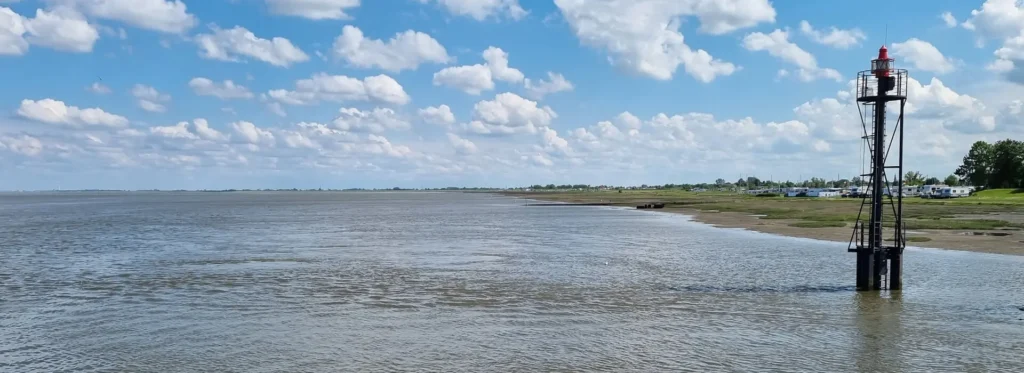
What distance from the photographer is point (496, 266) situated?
34438 millimetres

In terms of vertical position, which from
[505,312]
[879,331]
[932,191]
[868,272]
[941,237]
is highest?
[932,191]

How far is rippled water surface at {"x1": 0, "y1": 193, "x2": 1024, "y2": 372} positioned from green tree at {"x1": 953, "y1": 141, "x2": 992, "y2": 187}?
480 feet

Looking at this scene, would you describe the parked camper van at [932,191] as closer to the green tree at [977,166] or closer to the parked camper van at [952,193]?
the parked camper van at [952,193]

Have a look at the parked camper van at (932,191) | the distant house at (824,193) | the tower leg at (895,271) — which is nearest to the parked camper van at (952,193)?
the parked camper van at (932,191)

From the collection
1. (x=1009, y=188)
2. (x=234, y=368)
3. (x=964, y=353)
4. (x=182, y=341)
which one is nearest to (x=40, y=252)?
(x=182, y=341)

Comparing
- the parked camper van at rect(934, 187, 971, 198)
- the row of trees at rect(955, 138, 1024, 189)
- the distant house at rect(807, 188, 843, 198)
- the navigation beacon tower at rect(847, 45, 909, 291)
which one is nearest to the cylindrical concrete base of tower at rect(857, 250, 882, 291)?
the navigation beacon tower at rect(847, 45, 909, 291)

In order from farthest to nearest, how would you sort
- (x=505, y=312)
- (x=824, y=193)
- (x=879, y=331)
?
(x=824, y=193), (x=505, y=312), (x=879, y=331)

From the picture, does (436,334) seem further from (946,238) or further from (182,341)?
(946,238)

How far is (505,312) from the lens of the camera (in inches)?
874

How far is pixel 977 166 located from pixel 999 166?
28.9m

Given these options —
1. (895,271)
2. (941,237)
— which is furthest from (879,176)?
(941,237)

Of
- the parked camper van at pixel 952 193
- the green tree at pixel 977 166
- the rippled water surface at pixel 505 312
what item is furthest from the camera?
the green tree at pixel 977 166

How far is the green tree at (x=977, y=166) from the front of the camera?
161000 mm

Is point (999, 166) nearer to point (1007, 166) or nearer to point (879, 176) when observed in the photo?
point (1007, 166)
